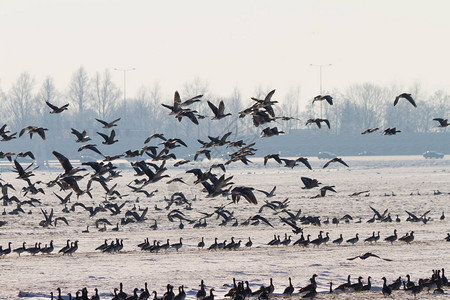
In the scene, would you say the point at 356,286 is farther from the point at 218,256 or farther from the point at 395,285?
the point at 218,256

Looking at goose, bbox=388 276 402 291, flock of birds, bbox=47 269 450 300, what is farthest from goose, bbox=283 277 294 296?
goose, bbox=388 276 402 291

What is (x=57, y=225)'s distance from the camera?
1449 inches

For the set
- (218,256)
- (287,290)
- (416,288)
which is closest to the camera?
(416,288)

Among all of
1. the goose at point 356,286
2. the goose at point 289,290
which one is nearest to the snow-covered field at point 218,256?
the goose at point 356,286

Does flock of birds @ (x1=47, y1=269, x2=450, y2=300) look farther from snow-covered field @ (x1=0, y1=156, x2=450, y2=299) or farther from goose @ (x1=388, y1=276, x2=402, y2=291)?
snow-covered field @ (x1=0, y1=156, x2=450, y2=299)

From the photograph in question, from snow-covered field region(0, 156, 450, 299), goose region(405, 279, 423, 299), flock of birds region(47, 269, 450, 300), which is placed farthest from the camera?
snow-covered field region(0, 156, 450, 299)

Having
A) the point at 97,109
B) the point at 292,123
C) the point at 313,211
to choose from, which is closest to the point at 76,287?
the point at 313,211

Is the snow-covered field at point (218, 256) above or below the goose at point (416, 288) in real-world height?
above

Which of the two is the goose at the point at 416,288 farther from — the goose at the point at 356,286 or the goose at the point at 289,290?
the goose at the point at 289,290

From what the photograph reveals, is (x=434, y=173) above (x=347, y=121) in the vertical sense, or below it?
below

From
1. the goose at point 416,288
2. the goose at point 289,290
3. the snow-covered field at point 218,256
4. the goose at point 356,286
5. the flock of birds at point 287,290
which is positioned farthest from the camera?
the snow-covered field at point 218,256

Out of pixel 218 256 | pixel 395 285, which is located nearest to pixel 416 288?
pixel 395 285

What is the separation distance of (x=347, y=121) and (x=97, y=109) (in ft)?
146

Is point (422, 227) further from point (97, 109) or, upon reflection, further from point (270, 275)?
point (97, 109)
